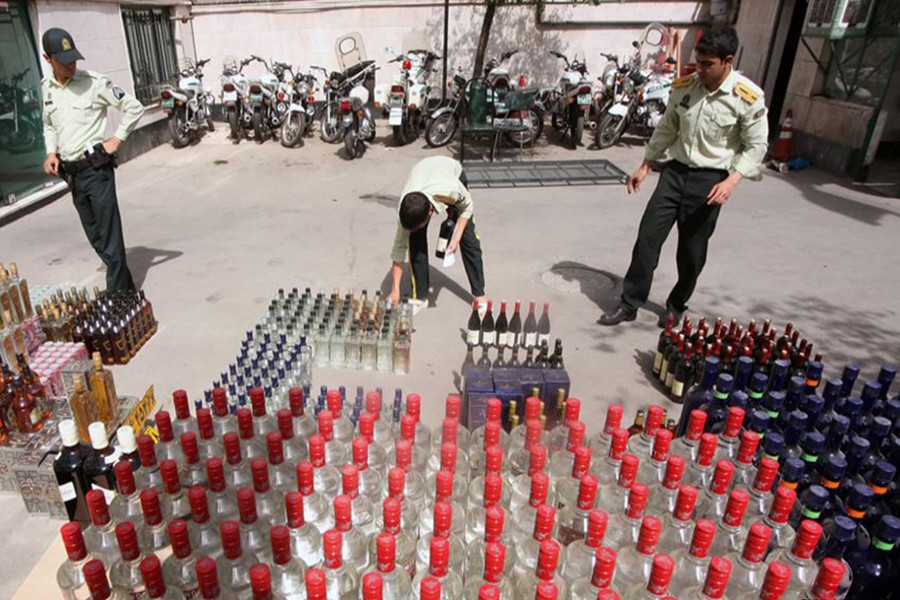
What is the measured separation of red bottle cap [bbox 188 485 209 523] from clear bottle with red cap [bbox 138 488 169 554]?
0.13 metres

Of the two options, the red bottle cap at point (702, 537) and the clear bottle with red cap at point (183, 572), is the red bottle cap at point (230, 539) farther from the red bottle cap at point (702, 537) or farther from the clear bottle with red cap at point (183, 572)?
the red bottle cap at point (702, 537)

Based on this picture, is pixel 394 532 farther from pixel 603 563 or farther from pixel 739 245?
pixel 739 245

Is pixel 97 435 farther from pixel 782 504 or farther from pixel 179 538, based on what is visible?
pixel 782 504

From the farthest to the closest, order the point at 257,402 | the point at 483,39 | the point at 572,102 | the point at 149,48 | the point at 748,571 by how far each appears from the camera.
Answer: the point at 483,39 → the point at 149,48 → the point at 572,102 → the point at 257,402 → the point at 748,571

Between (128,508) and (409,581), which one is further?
(128,508)

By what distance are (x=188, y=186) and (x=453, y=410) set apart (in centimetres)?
747

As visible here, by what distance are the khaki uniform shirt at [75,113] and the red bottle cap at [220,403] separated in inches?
113

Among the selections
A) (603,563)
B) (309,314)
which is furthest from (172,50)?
(603,563)

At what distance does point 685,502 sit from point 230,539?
1391mm

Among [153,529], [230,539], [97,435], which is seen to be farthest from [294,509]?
[97,435]

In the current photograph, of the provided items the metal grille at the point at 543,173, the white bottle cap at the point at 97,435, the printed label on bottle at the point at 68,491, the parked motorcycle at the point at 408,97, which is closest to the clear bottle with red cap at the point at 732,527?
the white bottle cap at the point at 97,435

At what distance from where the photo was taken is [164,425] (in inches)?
87.6

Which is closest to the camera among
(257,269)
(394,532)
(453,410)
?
(394,532)

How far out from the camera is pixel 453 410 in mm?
2324
